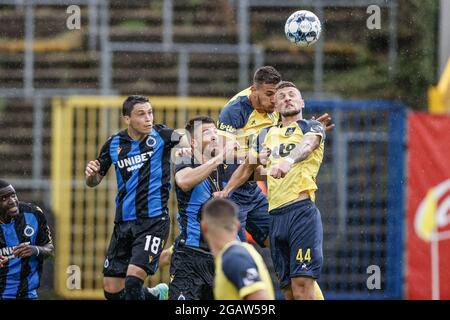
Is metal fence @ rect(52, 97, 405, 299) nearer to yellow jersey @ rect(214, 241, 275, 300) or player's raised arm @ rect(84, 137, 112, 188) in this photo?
player's raised arm @ rect(84, 137, 112, 188)

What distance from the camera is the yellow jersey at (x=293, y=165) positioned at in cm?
1010

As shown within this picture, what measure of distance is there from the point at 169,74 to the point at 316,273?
9721mm

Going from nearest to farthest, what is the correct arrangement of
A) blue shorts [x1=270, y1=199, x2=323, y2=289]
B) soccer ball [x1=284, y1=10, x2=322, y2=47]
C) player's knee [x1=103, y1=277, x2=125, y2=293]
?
blue shorts [x1=270, y1=199, x2=323, y2=289]
player's knee [x1=103, y1=277, x2=125, y2=293]
soccer ball [x1=284, y1=10, x2=322, y2=47]

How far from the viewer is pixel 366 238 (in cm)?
1616

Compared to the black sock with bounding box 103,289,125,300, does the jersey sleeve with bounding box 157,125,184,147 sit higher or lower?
higher

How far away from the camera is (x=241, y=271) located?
742 centimetres

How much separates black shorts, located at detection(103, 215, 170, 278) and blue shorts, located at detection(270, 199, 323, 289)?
52.8 inches

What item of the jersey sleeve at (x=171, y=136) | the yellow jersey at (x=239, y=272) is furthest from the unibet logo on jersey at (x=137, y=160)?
the yellow jersey at (x=239, y=272)

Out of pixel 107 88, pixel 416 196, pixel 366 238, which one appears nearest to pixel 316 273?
pixel 416 196

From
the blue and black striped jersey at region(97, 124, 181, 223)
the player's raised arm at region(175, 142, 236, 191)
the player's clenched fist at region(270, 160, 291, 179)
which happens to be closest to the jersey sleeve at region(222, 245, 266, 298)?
the player's clenched fist at region(270, 160, 291, 179)

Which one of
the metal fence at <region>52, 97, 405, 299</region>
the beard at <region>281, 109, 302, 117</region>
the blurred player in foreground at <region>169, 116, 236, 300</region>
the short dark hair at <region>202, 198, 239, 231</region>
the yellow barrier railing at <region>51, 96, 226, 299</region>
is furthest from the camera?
the yellow barrier railing at <region>51, 96, 226, 299</region>

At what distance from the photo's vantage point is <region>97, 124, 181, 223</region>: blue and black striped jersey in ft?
36.1

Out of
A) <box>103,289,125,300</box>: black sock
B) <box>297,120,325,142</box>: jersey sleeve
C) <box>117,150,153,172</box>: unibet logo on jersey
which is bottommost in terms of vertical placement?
<box>103,289,125,300</box>: black sock
